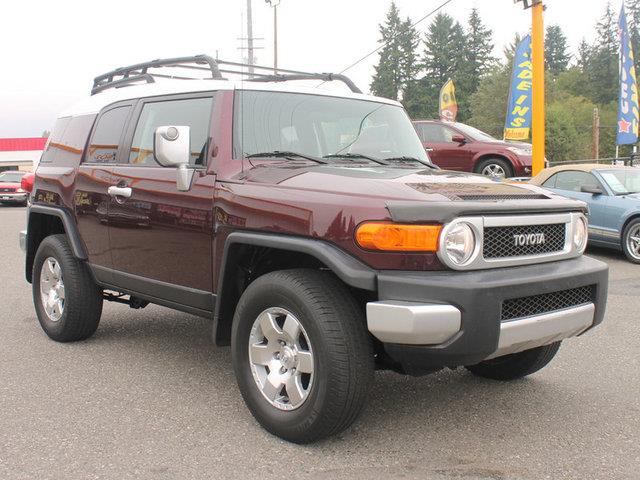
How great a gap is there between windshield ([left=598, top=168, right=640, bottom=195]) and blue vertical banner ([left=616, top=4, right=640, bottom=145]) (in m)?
10.8

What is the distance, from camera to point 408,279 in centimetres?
306

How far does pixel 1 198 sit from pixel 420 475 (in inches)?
1221

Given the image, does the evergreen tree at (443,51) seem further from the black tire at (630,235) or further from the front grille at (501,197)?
the front grille at (501,197)

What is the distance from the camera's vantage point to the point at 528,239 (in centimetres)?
340

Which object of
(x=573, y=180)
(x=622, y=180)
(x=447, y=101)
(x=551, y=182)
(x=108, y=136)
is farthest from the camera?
(x=447, y=101)

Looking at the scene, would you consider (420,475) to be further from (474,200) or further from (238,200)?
(238,200)

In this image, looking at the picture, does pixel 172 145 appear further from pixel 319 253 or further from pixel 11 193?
pixel 11 193

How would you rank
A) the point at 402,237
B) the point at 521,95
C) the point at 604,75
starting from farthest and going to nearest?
the point at 604,75, the point at 521,95, the point at 402,237

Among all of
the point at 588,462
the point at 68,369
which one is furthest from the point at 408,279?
the point at 68,369

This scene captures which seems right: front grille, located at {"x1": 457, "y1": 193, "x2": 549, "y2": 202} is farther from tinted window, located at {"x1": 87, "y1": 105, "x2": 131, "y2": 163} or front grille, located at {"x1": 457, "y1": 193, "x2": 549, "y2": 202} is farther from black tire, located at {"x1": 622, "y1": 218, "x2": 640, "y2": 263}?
black tire, located at {"x1": 622, "y1": 218, "x2": 640, "y2": 263}

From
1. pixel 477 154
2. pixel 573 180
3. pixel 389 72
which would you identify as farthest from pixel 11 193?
pixel 389 72

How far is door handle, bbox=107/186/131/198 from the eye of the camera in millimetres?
4551

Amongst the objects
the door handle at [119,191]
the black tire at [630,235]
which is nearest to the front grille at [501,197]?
the door handle at [119,191]

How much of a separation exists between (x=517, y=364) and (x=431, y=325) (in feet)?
5.33
